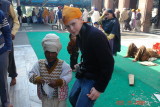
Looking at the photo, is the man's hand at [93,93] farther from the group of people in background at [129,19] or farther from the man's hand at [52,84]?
the group of people in background at [129,19]

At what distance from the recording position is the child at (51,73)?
6.82 feet

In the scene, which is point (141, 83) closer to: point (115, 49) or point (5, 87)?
point (115, 49)

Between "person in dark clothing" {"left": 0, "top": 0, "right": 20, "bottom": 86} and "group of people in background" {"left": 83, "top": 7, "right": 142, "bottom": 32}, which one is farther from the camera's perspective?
"group of people in background" {"left": 83, "top": 7, "right": 142, "bottom": 32}

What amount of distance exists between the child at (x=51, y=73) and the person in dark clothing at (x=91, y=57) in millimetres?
326

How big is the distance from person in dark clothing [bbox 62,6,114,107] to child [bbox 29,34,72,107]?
12.8 inches

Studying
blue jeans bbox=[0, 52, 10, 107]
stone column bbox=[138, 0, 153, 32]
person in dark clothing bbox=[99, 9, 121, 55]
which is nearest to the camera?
blue jeans bbox=[0, 52, 10, 107]

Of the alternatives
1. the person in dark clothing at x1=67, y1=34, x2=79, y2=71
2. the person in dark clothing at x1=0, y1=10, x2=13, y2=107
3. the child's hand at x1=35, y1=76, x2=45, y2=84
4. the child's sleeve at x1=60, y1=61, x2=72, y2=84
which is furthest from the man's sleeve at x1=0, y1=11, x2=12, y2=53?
the person in dark clothing at x1=67, y1=34, x2=79, y2=71

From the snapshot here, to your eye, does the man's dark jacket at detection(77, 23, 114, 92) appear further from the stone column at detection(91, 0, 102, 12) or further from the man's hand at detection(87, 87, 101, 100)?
the stone column at detection(91, 0, 102, 12)

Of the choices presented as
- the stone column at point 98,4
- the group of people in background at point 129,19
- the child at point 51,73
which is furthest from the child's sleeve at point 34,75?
the stone column at point 98,4

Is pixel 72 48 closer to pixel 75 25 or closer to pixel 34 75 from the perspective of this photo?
pixel 34 75

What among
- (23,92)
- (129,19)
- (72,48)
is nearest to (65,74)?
(23,92)

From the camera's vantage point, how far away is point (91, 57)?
179cm

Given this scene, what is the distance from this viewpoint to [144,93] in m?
3.84

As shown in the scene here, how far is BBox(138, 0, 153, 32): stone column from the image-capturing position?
14.6m
